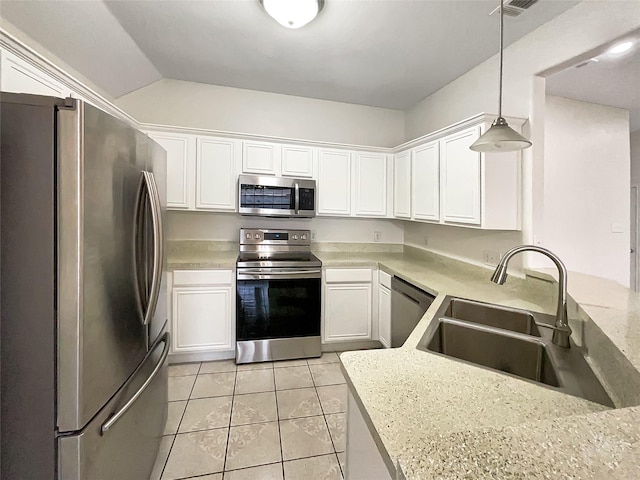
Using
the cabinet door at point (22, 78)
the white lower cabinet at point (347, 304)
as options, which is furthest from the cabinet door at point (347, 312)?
the cabinet door at point (22, 78)

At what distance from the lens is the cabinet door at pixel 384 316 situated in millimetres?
2801

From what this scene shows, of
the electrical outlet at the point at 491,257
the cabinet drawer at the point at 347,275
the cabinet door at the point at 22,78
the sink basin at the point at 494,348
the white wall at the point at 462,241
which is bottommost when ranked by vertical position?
the sink basin at the point at 494,348

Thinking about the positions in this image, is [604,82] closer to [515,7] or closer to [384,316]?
[515,7]

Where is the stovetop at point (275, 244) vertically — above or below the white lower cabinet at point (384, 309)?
above

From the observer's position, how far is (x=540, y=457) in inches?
15.1

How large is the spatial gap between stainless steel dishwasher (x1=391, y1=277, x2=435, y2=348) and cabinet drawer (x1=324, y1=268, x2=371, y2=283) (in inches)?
12.8

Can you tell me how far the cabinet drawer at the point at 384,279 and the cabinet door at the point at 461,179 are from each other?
768mm

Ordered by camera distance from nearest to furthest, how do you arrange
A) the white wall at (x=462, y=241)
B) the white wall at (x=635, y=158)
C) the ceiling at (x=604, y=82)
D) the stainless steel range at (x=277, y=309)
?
the white wall at (x=462, y=241) < the ceiling at (x=604, y=82) < the stainless steel range at (x=277, y=309) < the white wall at (x=635, y=158)

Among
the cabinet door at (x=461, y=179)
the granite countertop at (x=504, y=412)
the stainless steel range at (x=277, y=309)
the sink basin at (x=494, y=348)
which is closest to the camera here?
the granite countertop at (x=504, y=412)

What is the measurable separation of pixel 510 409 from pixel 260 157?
2.82 m

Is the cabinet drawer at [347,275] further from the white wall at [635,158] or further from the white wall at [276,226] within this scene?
the white wall at [635,158]

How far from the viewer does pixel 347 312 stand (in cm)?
294

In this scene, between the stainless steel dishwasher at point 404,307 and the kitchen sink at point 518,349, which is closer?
the kitchen sink at point 518,349

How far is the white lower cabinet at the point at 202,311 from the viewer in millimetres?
2582
